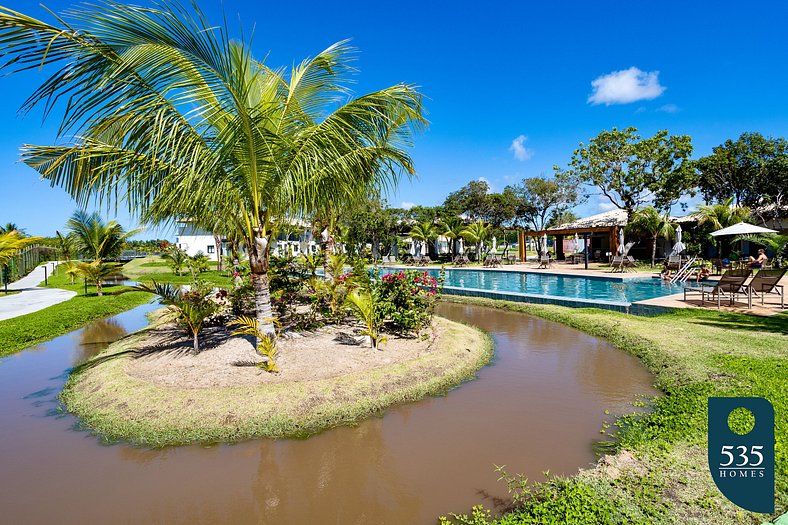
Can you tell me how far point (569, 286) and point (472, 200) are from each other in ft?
82.1

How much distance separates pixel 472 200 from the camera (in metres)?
41.4

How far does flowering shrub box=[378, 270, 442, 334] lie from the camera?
815cm

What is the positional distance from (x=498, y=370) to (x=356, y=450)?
3.21m

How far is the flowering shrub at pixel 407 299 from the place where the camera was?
815cm

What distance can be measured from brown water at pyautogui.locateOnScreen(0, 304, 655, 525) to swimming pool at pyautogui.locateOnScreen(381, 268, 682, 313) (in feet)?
21.2

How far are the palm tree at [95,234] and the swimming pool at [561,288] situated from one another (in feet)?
49.0

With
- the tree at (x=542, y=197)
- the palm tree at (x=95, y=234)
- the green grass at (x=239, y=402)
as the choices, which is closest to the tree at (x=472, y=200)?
the tree at (x=542, y=197)

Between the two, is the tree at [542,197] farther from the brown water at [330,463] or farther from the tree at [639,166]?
the brown water at [330,463]

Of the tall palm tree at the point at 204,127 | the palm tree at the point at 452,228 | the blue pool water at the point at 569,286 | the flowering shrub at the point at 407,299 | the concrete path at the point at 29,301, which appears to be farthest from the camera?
the palm tree at the point at 452,228

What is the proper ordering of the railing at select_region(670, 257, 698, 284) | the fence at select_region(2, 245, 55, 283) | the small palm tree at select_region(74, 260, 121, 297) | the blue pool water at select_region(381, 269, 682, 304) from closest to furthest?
the blue pool water at select_region(381, 269, 682, 304) < the small palm tree at select_region(74, 260, 121, 297) < the railing at select_region(670, 257, 698, 284) < the fence at select_region(2, 245, 55, 283)

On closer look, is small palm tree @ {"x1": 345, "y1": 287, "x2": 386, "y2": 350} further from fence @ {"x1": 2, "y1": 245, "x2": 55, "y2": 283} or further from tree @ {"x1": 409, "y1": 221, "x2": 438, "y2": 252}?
tree @ {"x1": 409, "y1": 221, "x2": 438, "y2": 252}

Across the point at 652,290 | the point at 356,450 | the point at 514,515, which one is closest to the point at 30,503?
the point at 356,450

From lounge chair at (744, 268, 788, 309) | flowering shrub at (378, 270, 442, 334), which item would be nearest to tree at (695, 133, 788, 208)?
lounge chair at (744, 268, 788, 309)

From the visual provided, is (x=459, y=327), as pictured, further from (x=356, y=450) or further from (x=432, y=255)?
(x=432, y=255)
